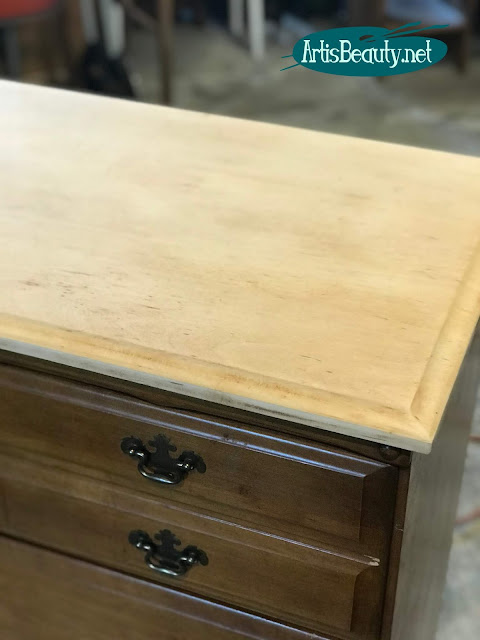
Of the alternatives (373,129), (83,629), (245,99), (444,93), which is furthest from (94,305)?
(444,93)

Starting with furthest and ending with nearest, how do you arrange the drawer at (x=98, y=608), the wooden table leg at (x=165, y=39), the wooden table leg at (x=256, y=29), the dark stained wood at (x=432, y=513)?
the wooden table leg at (x=256, y=29) → the wooden table leg at (x=165, y=39) → the drawer at (x=98, y=608) → the dark stained wood at (x=432, y=513)

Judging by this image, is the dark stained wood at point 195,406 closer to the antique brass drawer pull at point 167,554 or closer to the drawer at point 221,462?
the drawer at point 221,462

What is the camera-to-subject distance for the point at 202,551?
0.79m

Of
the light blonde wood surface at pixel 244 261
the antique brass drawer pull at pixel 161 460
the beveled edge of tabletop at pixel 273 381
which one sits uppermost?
the light blonde wood surface at pixel 244 261

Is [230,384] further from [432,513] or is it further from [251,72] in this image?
[251,72]

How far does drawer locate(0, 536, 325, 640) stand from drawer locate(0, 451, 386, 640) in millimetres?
17

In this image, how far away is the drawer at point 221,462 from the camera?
26.0 inches

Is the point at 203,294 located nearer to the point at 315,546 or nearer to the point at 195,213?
the point at 195,213

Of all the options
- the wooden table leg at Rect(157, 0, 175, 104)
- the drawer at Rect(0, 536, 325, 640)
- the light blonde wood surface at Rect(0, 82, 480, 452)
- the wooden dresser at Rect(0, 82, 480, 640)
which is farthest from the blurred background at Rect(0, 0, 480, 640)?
the drawer at Rect(0, 536, 325, 640)

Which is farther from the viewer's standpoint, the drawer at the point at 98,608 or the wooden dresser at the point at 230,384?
the drawer at the point at 98,608

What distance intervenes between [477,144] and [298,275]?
219cm

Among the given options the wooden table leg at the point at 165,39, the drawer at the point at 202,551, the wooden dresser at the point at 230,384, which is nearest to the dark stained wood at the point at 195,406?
the wooden dresser at the point at 230,384

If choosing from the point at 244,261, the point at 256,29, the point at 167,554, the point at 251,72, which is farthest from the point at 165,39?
the point at 167,554

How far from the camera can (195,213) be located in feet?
2.82
